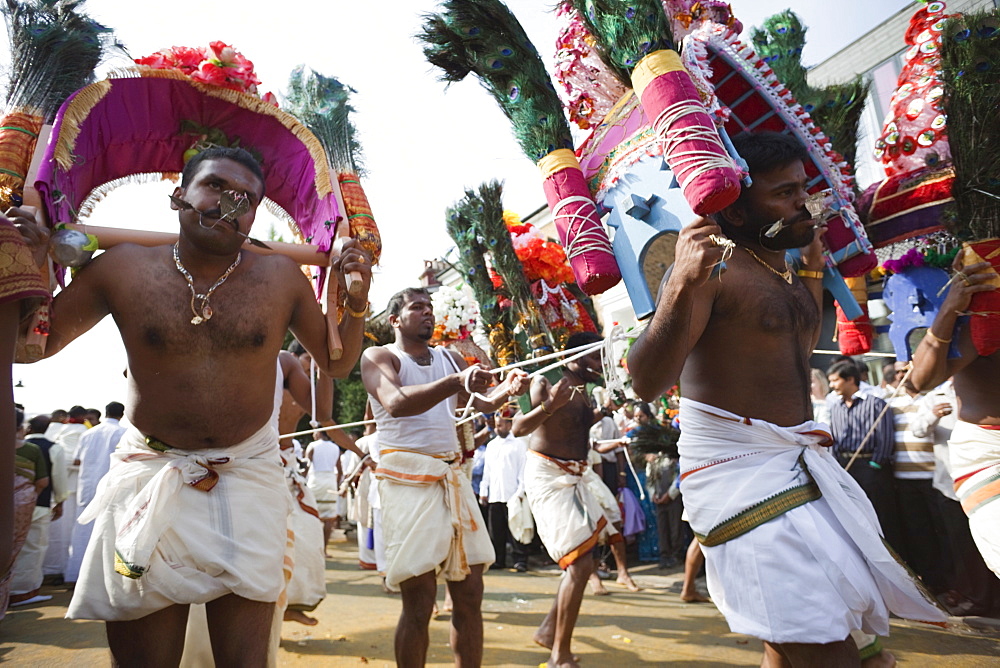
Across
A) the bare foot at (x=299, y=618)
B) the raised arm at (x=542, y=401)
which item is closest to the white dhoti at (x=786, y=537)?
the raised arm at (x=542, y=401)

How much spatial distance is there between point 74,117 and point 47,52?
0.28 metres

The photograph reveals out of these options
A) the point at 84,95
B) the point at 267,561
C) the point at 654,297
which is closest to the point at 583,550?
the point at 654,297

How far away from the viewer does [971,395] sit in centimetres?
341

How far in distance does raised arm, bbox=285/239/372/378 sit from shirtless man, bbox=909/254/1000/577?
105 inches

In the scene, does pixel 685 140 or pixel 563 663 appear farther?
pixel 563 663

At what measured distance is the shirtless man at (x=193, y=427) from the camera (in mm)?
2195

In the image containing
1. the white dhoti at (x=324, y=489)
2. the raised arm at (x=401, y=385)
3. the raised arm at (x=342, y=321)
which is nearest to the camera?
the raised arm at (x=342, y=321)

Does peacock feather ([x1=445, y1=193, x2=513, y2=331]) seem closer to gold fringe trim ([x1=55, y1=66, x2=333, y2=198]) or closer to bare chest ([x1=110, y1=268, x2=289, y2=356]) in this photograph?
gold fringe trim ([x1=55, y1=66, x2=333, y2=198])

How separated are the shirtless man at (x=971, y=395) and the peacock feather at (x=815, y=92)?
39.5 inches

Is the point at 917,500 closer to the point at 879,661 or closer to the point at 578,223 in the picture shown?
the point at 879,661

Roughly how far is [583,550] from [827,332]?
6725mm

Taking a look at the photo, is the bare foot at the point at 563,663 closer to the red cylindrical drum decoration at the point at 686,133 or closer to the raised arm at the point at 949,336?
the raised arm at the point at 949,336

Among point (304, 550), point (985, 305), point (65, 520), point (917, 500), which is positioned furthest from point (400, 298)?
point (65, 520)

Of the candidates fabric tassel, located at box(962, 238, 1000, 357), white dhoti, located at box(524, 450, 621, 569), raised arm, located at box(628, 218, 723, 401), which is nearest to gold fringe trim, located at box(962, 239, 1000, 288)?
fabric tassel, located at box(962, 238, 1000, 357)
